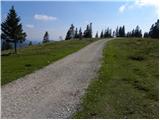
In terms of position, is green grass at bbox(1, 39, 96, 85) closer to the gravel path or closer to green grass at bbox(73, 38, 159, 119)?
the gravel path

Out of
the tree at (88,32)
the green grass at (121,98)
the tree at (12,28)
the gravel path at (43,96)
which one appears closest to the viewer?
the gravel path at (43,96)

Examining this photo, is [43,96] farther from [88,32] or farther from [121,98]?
[88,32]

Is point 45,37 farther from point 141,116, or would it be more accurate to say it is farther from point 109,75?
point 141,116

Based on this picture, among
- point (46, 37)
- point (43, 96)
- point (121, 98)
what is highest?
point (46, 37)

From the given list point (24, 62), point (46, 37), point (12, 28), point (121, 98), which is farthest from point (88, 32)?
point (121, 98)

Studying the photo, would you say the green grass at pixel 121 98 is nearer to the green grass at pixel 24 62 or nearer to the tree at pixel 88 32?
the green grass at pixel 24 62

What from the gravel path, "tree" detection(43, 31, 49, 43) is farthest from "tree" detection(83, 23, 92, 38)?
the gravel path

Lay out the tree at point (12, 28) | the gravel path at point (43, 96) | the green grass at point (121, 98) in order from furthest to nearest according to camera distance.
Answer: the tree at point (12, 28) < the green grass at point (121, 98) < the gravel path at point (43, 96)

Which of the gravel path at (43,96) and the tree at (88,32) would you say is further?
the tree at (88,32)

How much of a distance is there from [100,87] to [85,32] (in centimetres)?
13329

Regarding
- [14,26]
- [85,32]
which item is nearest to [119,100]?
[14,26]

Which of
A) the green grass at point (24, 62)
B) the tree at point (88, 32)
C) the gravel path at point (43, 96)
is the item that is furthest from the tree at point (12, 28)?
the tree at point (88, 32)

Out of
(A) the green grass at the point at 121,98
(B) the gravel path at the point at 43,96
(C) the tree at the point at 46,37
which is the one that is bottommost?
(A) the green grass at the point at 121,98

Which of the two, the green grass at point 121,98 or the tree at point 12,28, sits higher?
the tree at point 12,28
